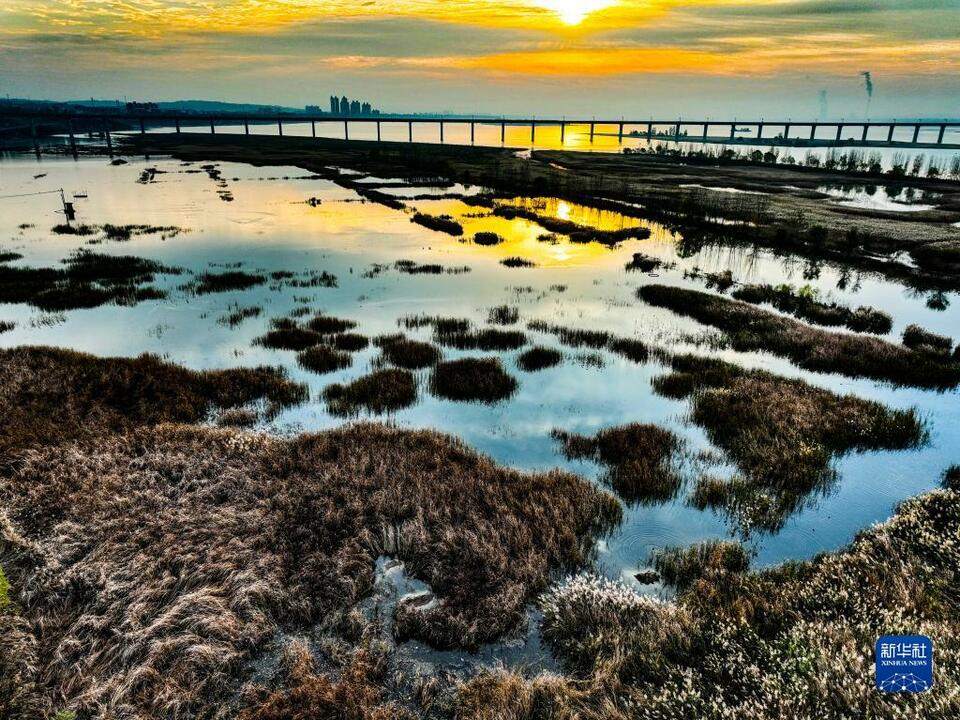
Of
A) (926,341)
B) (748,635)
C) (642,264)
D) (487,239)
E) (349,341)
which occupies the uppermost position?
(487,239)

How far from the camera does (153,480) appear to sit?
993 centimetres

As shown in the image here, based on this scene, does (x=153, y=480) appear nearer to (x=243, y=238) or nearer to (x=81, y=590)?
(x=81, y=590)

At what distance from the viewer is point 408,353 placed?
1759cm

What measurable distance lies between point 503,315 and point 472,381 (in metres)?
6.68

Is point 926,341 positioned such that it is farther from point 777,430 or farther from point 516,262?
point 516,262

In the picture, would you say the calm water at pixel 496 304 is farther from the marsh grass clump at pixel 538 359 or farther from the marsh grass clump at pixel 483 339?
the marsh grass clump at pixel 483 339

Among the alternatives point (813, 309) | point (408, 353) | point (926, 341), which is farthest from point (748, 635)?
point (813, 309)

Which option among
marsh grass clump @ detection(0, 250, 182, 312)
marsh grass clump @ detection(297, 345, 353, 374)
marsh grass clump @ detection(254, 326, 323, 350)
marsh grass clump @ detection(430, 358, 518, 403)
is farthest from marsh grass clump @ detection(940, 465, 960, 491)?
marsh grass clump @ detection(0, 250, 182, 312)

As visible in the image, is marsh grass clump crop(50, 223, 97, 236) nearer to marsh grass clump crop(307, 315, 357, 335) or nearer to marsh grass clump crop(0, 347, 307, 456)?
marsh grass clump crop(0, 347, 307, 456)

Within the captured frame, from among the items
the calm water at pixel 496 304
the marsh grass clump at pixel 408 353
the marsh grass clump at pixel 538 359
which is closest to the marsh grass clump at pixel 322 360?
the calm water at pixel 496 304

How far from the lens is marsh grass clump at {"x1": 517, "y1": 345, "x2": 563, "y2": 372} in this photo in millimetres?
16922

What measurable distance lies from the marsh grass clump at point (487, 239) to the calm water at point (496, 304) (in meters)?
1.08

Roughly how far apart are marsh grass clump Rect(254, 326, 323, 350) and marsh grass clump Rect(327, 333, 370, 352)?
1.75 ft

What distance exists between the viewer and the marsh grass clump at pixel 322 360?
16627 millimetres
